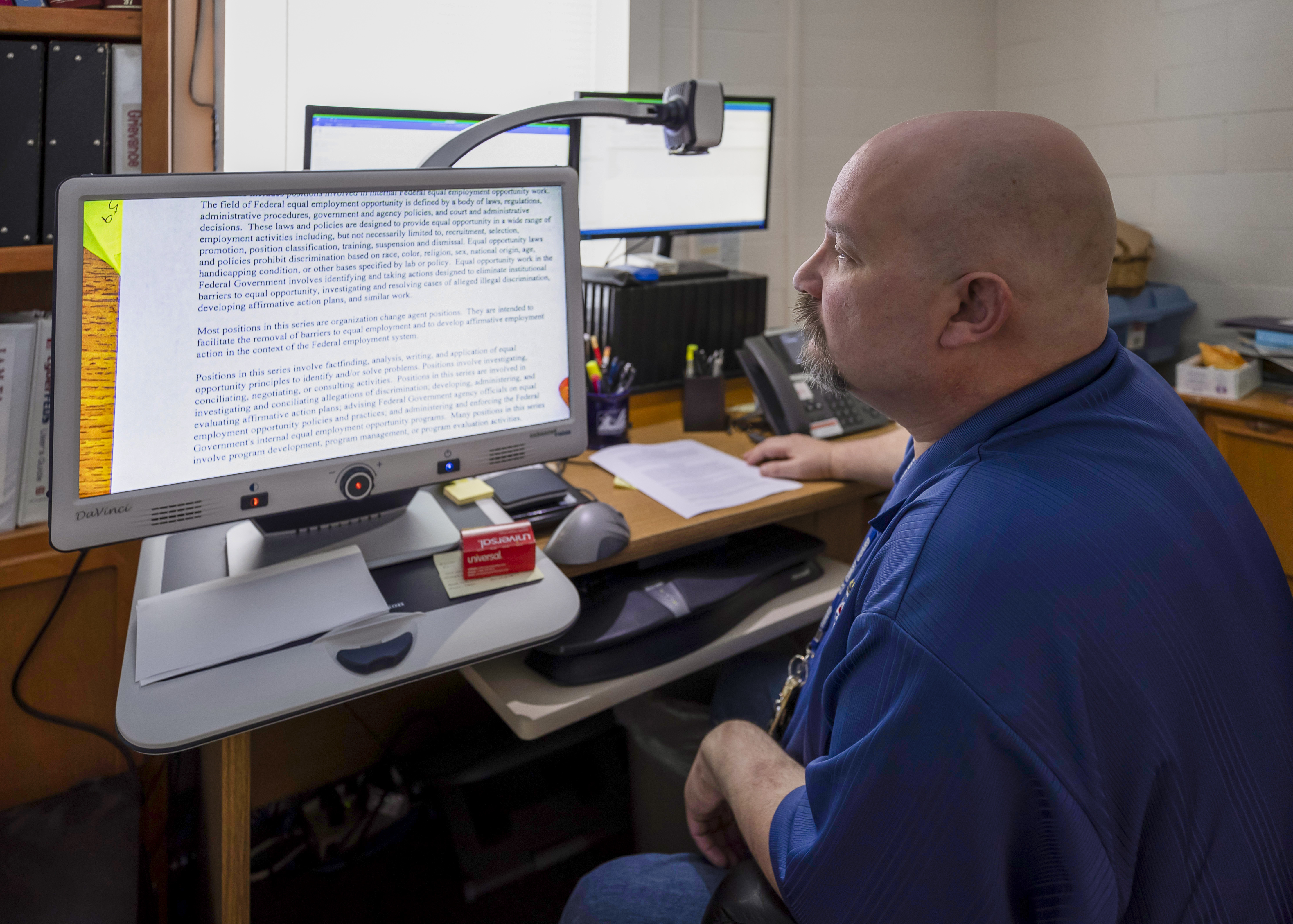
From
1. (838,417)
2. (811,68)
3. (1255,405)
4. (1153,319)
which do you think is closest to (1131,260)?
(1153,319)

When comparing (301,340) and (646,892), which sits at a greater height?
(301,340)

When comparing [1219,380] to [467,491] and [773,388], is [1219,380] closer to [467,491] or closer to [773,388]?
[773,388]

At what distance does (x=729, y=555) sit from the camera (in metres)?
1.22

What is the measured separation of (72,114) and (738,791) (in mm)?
1136

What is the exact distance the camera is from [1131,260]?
89.6 inches

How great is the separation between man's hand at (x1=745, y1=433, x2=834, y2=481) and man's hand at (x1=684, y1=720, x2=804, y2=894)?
516mm

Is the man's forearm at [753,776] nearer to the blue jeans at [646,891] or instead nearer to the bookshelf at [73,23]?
the blue jeans at [646,891]

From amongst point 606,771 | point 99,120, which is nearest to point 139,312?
point 99,120

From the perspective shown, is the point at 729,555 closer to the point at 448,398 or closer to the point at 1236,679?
the point at 448,398

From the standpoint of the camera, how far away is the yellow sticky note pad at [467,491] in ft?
3.82

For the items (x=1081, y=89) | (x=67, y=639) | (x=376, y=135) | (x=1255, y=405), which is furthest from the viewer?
(x=1081, y=89)

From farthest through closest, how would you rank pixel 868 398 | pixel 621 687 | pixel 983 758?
1. pixel 621 687
2. pixel 868 398
3. pixel 983 758

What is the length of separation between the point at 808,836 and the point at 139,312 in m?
0.76

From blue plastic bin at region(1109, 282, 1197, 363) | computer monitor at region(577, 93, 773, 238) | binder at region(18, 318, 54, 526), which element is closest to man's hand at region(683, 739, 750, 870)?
binder at region(18, 318, 54, 526)
